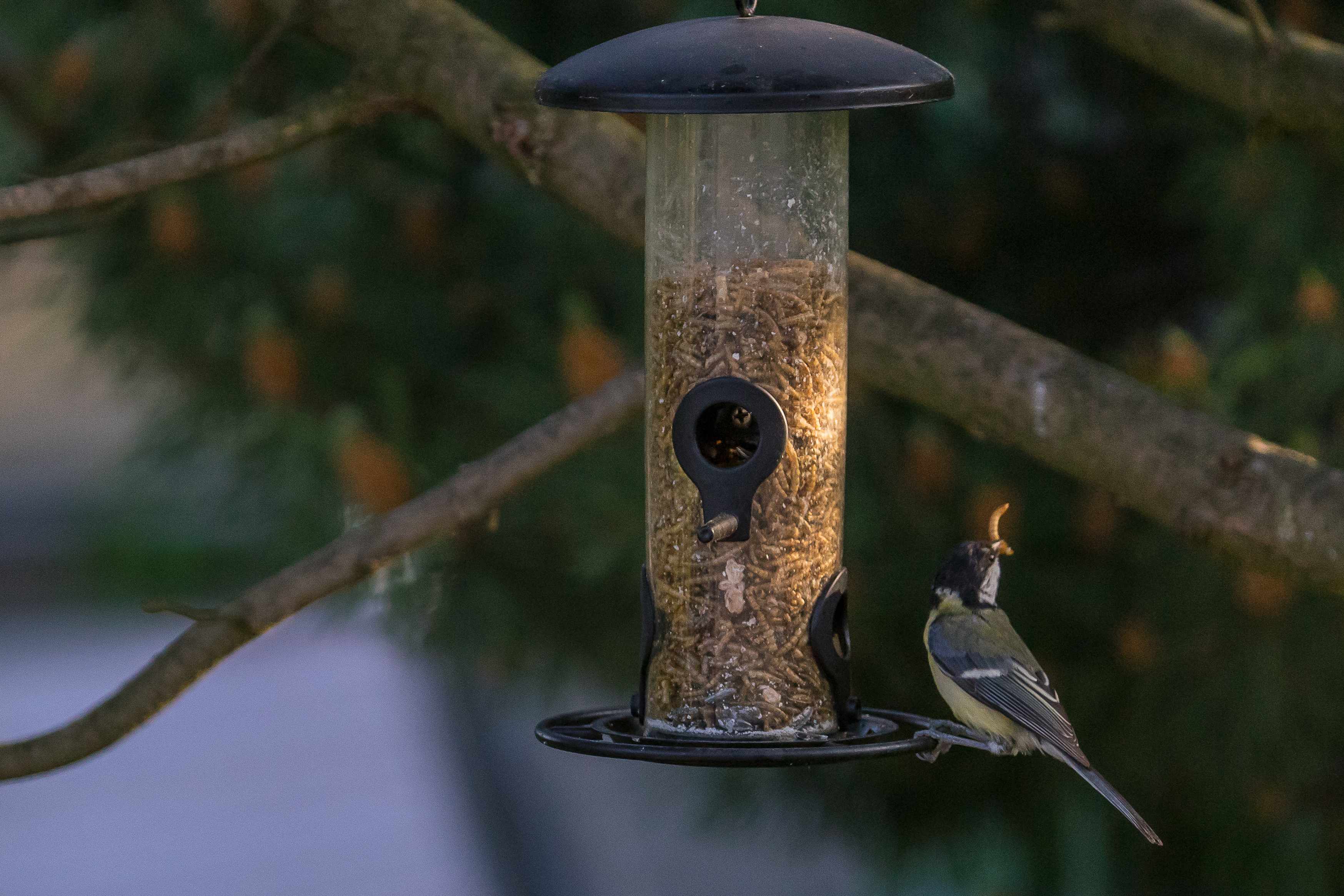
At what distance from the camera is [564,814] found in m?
6.64

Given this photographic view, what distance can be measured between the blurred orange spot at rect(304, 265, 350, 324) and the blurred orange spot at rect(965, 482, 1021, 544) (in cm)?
128

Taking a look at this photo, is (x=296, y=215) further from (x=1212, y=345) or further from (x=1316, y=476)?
(x=1316, y=476)

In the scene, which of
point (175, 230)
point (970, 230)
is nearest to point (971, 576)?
point (970, 230)

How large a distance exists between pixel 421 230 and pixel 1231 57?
1.60 metres

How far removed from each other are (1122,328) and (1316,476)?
1306mm

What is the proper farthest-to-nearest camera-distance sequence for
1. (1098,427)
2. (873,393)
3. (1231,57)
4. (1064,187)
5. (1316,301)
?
(1064,187)
(873,393)
(1316,301)
(1231,57)
(1098,427)

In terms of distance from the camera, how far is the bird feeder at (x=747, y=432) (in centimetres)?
208

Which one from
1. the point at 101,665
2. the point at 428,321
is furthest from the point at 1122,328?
the point at 101,665

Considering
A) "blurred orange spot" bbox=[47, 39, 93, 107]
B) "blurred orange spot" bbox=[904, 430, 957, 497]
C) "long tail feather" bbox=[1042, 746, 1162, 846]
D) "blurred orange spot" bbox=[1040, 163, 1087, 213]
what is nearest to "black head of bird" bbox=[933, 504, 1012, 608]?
"long tail feather" bbox=[1042, 746, 1162, 846]

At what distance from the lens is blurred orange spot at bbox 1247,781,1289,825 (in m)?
3.04

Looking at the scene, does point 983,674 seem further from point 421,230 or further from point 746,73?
point 421,230

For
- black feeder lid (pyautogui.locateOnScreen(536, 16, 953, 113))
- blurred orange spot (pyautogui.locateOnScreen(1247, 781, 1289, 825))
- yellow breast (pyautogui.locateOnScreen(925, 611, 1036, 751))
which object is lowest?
blurred orange spot (pyautogui.locateOnScreen(1247, 781, 1289, 825))

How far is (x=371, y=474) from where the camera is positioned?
2.78 metres

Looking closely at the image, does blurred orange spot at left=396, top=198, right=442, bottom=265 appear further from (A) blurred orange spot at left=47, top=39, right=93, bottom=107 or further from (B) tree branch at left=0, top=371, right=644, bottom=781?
(B) tree branch at left=0, top=371, right=644, bottom=781
